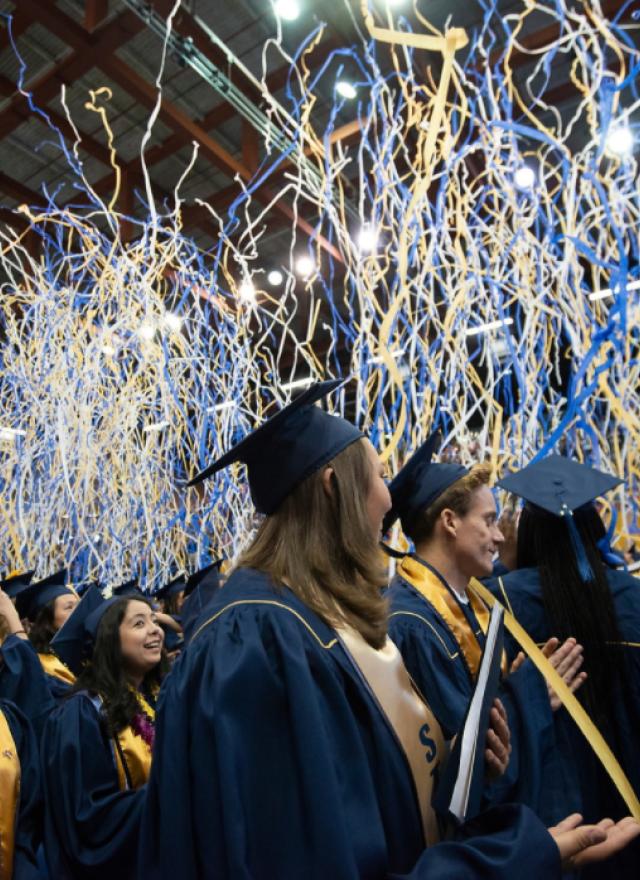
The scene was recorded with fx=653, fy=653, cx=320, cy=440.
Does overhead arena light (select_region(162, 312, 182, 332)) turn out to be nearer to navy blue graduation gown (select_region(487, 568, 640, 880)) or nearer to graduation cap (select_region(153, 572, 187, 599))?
graduation cap (select_region(153, 572, 187, 599))

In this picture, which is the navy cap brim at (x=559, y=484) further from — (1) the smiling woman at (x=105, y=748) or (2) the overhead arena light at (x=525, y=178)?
(2) the overhead arena light at (x=525, y=178)

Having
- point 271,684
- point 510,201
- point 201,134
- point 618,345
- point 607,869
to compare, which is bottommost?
point 607,869

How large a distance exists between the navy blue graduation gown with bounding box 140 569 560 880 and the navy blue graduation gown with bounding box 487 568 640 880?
0.89m

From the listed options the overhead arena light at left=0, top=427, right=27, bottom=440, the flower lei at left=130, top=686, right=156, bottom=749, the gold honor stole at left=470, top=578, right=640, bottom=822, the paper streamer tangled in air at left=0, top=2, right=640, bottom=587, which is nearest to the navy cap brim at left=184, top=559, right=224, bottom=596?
the paper streamer tangled in air at left=0, top=2, right=640, bottom=587

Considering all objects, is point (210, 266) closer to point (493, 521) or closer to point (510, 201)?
point (510, 201)

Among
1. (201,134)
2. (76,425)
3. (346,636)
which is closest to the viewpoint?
(346,636)

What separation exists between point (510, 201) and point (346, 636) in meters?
3.06

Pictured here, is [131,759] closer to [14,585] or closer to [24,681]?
[24,681]

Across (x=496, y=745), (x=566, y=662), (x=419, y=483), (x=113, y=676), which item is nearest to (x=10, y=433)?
(x=113, y=676)

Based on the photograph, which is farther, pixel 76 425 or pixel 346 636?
pixel 76 425

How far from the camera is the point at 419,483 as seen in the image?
2076 millimetres

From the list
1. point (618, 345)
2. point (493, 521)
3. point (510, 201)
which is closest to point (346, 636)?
point (493, 521)

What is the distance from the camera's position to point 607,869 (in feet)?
5.55

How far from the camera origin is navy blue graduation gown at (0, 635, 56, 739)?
2.41 metres
